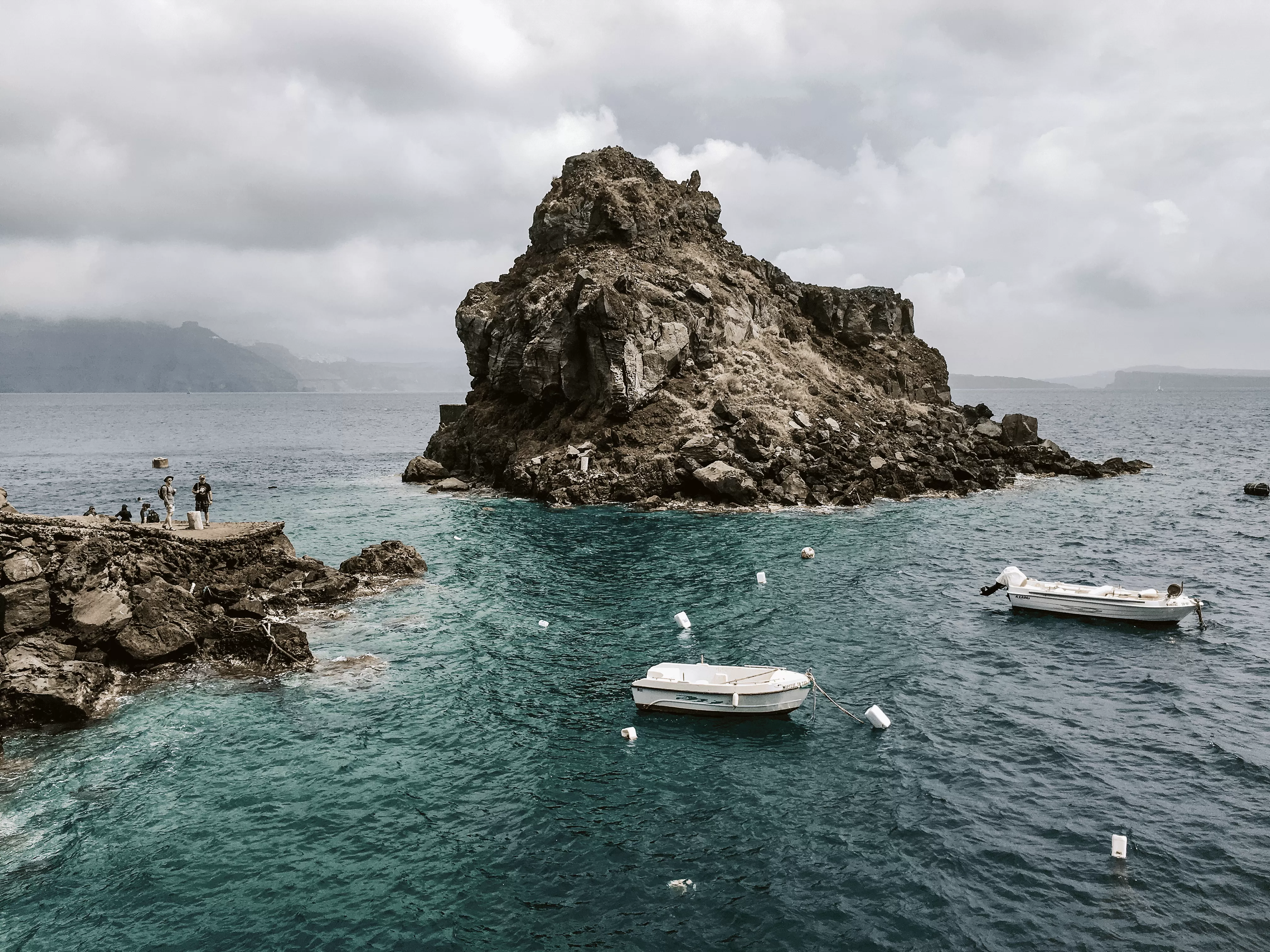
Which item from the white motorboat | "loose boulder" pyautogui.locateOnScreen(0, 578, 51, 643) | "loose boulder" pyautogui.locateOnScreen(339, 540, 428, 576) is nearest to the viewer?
"loose boulder" pyautogui.locateOnScreen(0, 578, 51, 643)

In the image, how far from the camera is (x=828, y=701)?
92.2 ft

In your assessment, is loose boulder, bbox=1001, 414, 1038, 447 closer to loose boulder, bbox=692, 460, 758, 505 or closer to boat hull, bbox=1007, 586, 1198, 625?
loose boulder, bbox=692, 460, 758, 505

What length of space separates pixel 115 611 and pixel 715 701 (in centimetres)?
2444

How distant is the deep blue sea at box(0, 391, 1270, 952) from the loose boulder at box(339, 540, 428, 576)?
8.14 feet

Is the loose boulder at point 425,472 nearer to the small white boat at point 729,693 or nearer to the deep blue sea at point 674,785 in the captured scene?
the deep blue sea at point 674,785

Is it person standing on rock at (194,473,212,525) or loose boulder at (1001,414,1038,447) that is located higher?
loose boulder at (1001,414,1038,447)

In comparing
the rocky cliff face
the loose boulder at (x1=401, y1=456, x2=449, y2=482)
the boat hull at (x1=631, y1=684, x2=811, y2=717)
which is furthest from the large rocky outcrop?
the loose boulder at (x1=401, y1=456, x2=449, y2=482)

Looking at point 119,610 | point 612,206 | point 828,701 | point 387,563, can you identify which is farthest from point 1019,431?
point 119,610

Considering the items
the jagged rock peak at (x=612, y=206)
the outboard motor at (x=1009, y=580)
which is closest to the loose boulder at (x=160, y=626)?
the outboard motor at (x=1009, y=580)

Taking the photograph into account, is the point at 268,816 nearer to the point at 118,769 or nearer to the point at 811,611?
the point at 118,769

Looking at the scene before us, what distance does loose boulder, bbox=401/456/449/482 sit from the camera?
81812mm

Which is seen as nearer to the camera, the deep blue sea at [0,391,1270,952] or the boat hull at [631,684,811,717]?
the deep blue sea at [0,391,1270,952]

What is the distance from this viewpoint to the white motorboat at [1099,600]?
115ft

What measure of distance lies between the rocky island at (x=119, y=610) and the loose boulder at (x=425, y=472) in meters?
41.9
